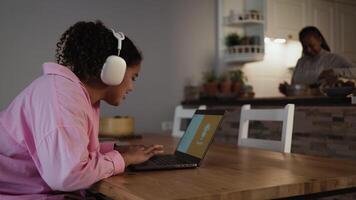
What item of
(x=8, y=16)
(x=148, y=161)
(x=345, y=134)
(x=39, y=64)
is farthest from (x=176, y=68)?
(x=148, y=161)

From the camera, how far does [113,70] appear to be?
1.22 m

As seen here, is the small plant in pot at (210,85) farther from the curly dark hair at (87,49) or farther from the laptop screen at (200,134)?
the curly dark hair at (87,49)

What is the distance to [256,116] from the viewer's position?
1967 millimetres

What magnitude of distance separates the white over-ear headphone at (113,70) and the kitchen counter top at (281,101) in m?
1.53

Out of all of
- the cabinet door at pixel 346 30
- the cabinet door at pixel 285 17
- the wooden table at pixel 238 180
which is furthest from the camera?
the cabinet door at pixel 346 30

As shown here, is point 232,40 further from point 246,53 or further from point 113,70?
point 113,70

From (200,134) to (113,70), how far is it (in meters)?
0.43

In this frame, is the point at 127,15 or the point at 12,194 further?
the point at 127,15

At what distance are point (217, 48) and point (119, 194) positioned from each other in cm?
320

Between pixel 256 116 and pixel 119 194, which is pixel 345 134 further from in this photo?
pixel 119 194

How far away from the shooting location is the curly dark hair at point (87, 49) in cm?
123

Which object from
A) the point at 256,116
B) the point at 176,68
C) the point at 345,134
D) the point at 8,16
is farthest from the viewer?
the point at 176,68

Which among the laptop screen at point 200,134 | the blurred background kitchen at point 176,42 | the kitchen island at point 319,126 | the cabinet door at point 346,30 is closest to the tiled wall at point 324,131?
the kitchen island at point 319,126

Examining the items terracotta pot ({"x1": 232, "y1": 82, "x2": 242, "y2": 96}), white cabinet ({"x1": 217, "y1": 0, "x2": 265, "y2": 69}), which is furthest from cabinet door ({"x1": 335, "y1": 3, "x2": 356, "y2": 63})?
terracotta pot ({"x1": 232, "y1": 82, "x2": 242, "y2": 96})
